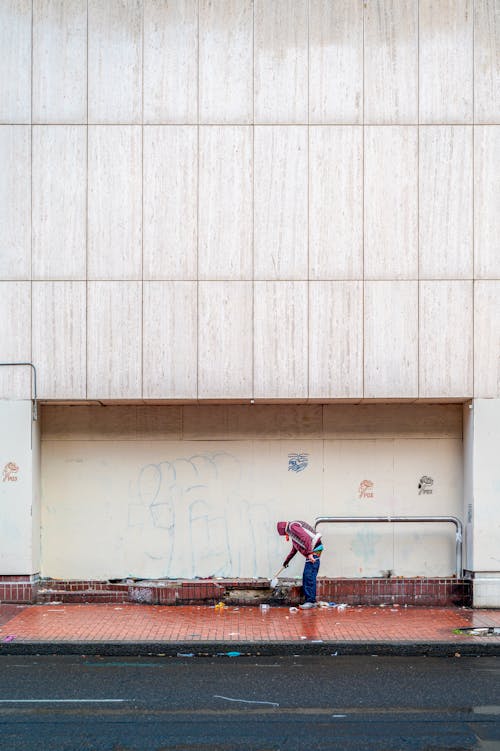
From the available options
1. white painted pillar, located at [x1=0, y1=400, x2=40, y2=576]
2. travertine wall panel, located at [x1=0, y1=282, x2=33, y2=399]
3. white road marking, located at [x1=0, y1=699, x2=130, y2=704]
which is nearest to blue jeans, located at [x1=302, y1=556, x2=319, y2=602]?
white painted pillar, located at [x1=0, y1=400, x2=40, y2=576]

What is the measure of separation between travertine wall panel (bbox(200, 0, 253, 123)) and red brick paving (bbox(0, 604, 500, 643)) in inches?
280

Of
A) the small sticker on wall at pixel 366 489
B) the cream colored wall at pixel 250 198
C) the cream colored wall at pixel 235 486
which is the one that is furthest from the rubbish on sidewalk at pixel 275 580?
the cream colored wall at pixel 250 198

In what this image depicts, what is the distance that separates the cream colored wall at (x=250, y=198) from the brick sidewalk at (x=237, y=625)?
121 inches

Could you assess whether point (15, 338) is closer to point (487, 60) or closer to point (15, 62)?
point (15, 62)

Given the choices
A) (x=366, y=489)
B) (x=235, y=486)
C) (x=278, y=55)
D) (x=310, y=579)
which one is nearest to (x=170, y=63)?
(x=278, y=55)

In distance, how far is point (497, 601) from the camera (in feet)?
42.7

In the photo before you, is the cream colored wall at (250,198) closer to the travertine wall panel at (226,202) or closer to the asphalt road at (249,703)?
the travertine wall panel at (226,202)

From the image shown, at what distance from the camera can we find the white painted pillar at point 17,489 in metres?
13.1

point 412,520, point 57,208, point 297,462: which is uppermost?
point 57,208

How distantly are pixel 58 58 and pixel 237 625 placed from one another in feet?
27.7

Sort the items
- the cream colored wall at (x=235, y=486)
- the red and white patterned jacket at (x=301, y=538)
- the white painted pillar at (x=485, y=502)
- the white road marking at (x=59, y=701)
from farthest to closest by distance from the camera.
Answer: the cream colored wall at (x=235, y=486) < the white painted pillar at (x=485, y=502) < the red and white patterned jacket at (x=301, y=538) < the white road marking at (x=59, y=701)

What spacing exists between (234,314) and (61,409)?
3.15 metres

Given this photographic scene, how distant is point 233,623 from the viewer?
39.1 feet

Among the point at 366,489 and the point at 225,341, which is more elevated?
the point at 225,341
